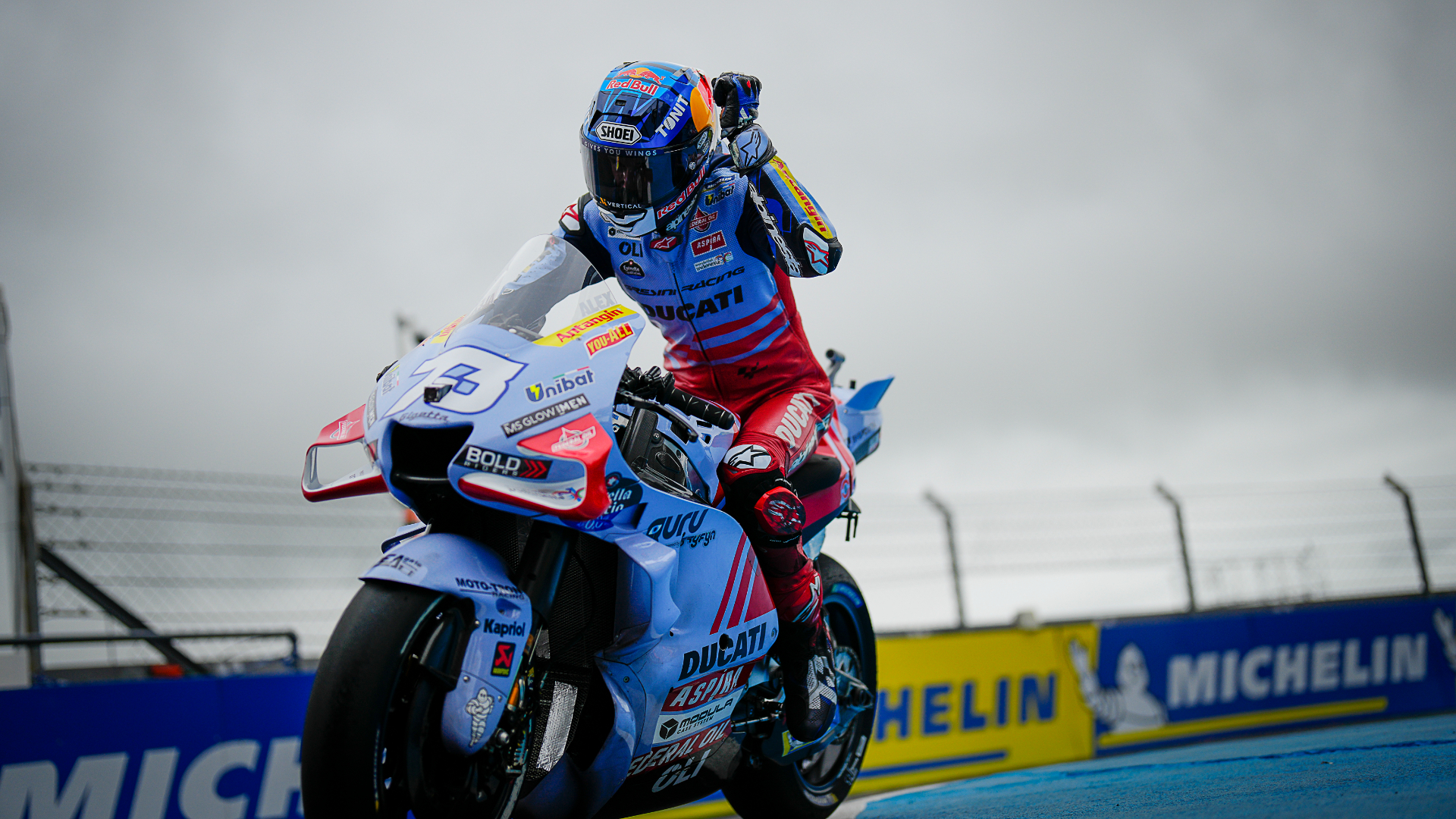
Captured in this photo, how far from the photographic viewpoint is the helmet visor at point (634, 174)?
117 inches

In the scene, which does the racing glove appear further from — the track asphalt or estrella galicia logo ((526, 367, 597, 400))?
the track asphalt

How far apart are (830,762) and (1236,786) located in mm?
1436

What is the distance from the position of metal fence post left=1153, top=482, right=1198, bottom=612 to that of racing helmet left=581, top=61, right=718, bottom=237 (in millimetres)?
7167

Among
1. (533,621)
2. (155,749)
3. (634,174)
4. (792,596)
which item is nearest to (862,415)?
(792,596)

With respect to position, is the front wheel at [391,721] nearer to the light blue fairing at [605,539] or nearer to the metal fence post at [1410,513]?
the light blue fairing at [605,539]

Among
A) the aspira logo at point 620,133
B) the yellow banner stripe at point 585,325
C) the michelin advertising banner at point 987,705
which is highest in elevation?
the aspira logo at point 620,133

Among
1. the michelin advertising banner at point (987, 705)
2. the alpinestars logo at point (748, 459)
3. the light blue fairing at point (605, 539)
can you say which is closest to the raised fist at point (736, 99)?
the light blue fairing at point (605, 539)

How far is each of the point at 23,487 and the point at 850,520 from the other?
500 centimetres

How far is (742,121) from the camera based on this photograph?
10.8ft

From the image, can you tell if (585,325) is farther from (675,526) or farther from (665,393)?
(675,526)

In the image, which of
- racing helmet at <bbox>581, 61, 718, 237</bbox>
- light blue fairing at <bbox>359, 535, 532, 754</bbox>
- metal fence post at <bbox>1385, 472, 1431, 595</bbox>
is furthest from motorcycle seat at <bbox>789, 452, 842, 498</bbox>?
metal fence post at <bbox>1385, 472, 1431, 595</bbox>

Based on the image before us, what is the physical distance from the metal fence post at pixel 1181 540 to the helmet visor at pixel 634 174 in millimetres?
7245

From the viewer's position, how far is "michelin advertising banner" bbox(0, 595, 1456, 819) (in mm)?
4184

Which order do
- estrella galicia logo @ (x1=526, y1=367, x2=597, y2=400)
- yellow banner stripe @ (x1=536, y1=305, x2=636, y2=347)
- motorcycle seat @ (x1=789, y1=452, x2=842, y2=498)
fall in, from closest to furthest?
estrella galicia logo @ (x1=526, y1=367, x2=597, y2=400)
yellow banner stripe @ (x1=536, y1=305, x2=636, y2=347)
motorcycle seat @ (x1=789, y1=452, x2=842, y2=498)
